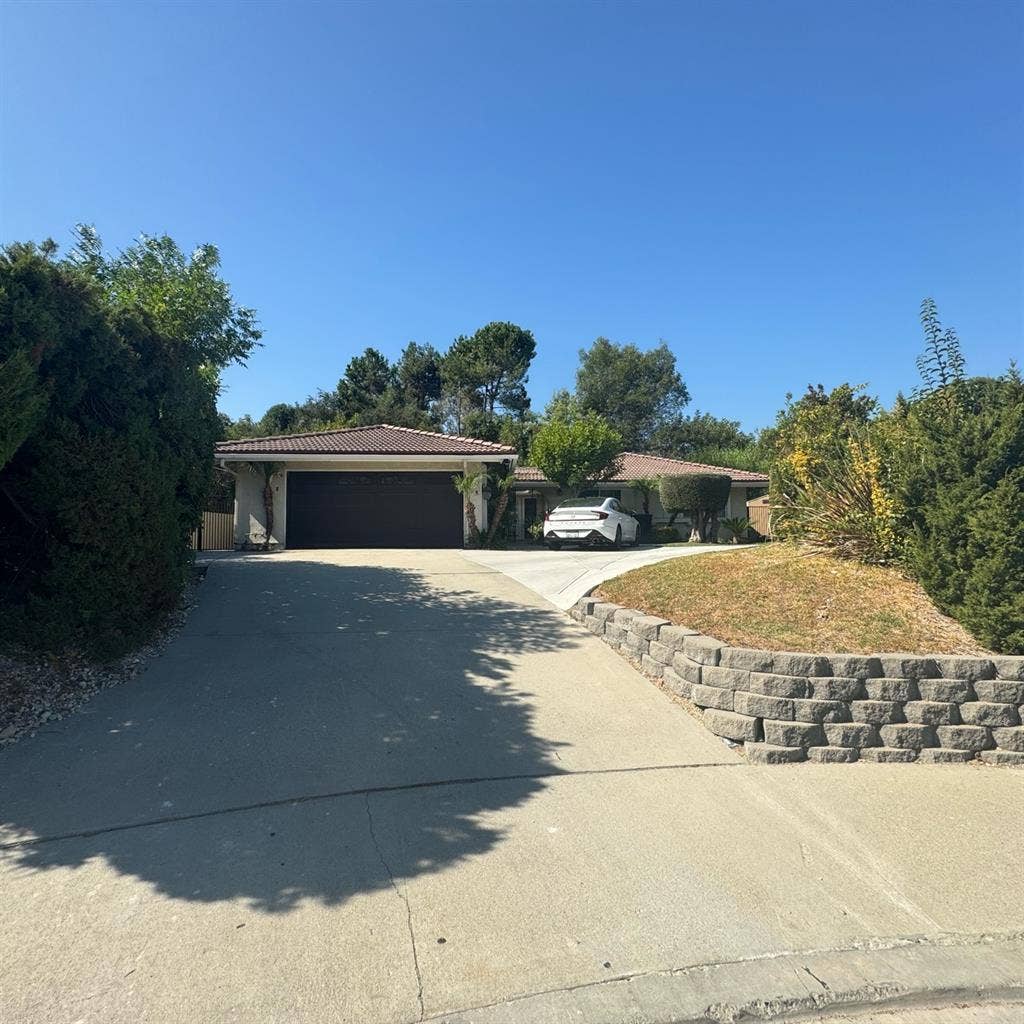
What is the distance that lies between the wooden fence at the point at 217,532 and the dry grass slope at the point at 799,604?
13.4m

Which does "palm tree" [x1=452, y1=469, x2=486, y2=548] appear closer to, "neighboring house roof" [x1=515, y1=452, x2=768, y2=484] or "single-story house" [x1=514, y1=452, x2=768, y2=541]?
"neighboring house roof" [x1=515, y1=452, x2=768, y2=484]

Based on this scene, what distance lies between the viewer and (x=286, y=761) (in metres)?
4.59

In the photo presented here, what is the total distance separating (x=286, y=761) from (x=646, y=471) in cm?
2427

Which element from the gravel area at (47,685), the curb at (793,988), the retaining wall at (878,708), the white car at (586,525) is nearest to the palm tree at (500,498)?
the white car at (586,525)

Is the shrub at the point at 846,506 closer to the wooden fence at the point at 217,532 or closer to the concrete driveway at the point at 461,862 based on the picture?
the concrete driveway at the point at 461,862

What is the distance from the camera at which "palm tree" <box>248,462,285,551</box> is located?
57.0 ft

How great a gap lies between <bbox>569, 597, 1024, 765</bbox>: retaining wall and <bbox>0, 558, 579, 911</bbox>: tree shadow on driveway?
164 centimetres

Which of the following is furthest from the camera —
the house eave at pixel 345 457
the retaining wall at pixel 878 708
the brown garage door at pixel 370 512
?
the brown garage door at pixel 370 512

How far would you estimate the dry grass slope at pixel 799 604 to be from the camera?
5.66 metres

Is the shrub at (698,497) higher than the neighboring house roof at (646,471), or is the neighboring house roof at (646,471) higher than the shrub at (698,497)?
the neighboring house roof at (646,471)

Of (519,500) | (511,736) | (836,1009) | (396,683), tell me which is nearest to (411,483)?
(519,500)

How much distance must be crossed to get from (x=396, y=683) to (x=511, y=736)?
1.43 metres

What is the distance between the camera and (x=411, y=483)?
17953 millimetres

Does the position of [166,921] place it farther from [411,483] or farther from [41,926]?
[411,483]
